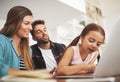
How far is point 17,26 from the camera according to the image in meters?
1.04

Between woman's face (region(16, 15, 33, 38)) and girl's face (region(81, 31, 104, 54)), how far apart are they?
360 millimetres

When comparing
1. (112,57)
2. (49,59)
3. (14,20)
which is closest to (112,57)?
(112,57)

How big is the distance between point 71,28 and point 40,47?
0.84 feet

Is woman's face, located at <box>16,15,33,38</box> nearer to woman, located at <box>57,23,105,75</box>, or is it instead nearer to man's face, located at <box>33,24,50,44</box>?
man's face, located at <box>33,24,50,44</box>

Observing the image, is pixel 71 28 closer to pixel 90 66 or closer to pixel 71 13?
pixel 71 13

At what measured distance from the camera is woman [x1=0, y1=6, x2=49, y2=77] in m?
0.96

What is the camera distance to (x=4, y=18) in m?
1.02

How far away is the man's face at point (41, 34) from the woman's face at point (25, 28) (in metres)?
0.04

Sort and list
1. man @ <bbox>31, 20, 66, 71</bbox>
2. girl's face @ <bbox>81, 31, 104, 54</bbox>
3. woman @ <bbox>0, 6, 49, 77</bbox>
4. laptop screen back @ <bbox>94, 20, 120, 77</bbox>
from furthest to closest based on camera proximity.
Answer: girl's face @ <bbox>81, 31, 104, 54</bbox> → man @ <bbox>31, 20, 66, 71</bbox> → woman @ <bbox>0, 6, 49, 77</bbox> → laptop screen back @ <bbox>94, 20, 120, 77</bbox>

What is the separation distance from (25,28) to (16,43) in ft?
0.29

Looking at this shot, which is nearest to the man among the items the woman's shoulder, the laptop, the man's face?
the man's face

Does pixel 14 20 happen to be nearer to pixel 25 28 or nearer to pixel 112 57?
pixel 25 28

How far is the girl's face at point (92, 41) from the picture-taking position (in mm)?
1284

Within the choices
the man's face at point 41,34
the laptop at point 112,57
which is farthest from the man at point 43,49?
the laptop at point 112,57
